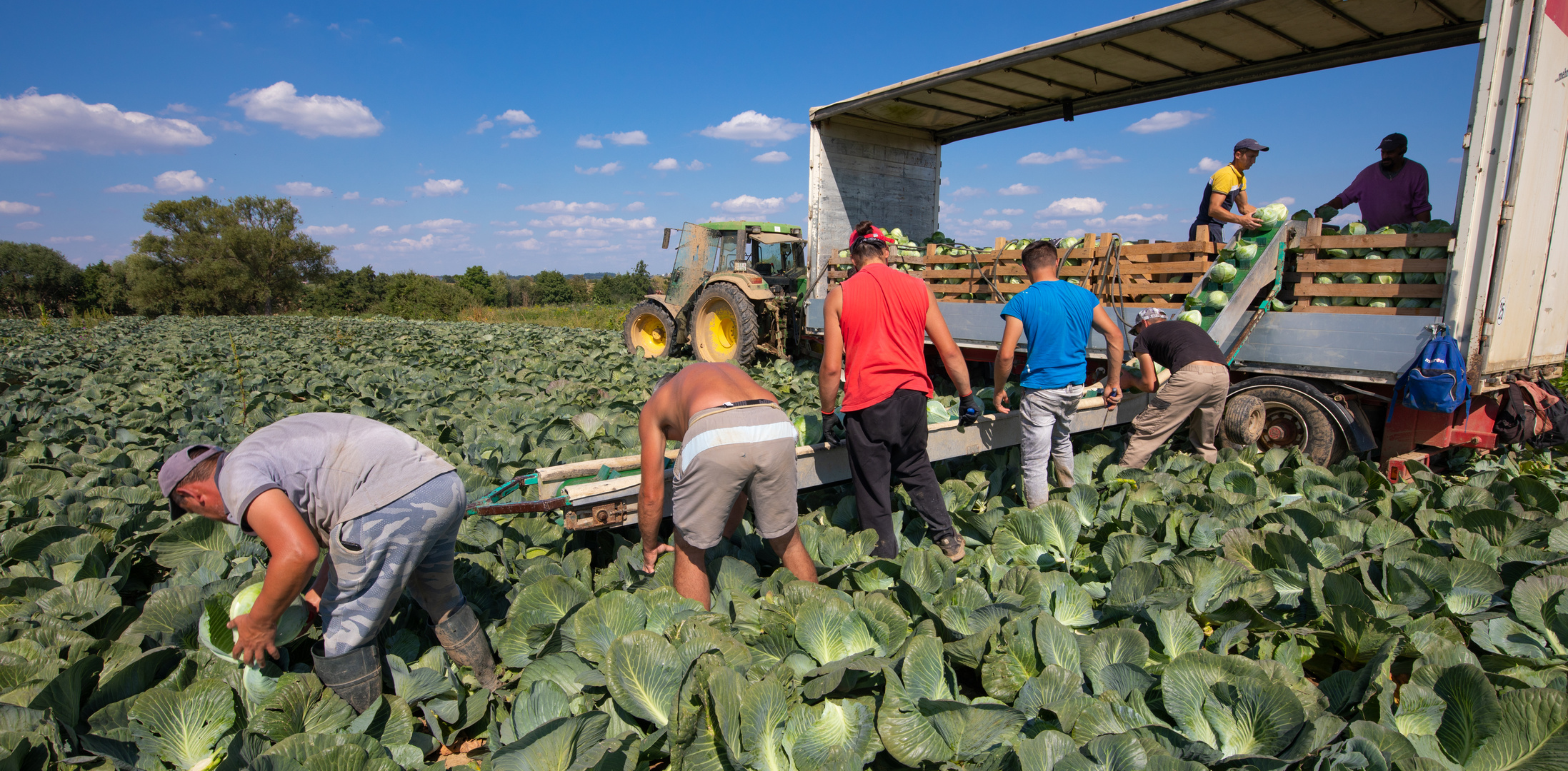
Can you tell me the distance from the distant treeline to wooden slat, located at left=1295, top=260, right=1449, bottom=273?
41988mm

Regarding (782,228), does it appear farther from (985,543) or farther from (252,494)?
(252,494)

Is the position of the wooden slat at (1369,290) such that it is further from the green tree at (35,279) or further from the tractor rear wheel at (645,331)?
the green tree at (35,279)

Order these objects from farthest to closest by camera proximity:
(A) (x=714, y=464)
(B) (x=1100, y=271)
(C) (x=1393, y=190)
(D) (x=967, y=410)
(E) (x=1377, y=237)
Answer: (B) (x=1100, y=271)
(C) (x=1393, y=190)
(E) (x=1377, y=237)
(D) (x=967, y=410)
(A) (x=714, y=464)

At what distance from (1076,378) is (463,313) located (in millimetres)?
43511

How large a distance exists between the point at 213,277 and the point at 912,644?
6223 centimetres

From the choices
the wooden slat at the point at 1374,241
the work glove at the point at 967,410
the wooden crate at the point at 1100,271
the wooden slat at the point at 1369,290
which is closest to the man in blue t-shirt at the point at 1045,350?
the work glove at the point at 967,410

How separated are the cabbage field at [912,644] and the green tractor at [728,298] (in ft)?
20.3

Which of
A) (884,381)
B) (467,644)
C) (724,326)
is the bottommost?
(467,644)

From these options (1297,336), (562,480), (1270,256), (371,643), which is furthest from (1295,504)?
(371,643)

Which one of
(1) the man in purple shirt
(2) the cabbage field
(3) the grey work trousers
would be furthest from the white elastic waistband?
(1) the man in purple shirt

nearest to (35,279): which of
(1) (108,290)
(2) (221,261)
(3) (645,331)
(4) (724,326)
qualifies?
(1) (108,290)

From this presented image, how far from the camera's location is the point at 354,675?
2287mm

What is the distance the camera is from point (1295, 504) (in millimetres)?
3742

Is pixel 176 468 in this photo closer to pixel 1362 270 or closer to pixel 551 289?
pixel 1362 270
